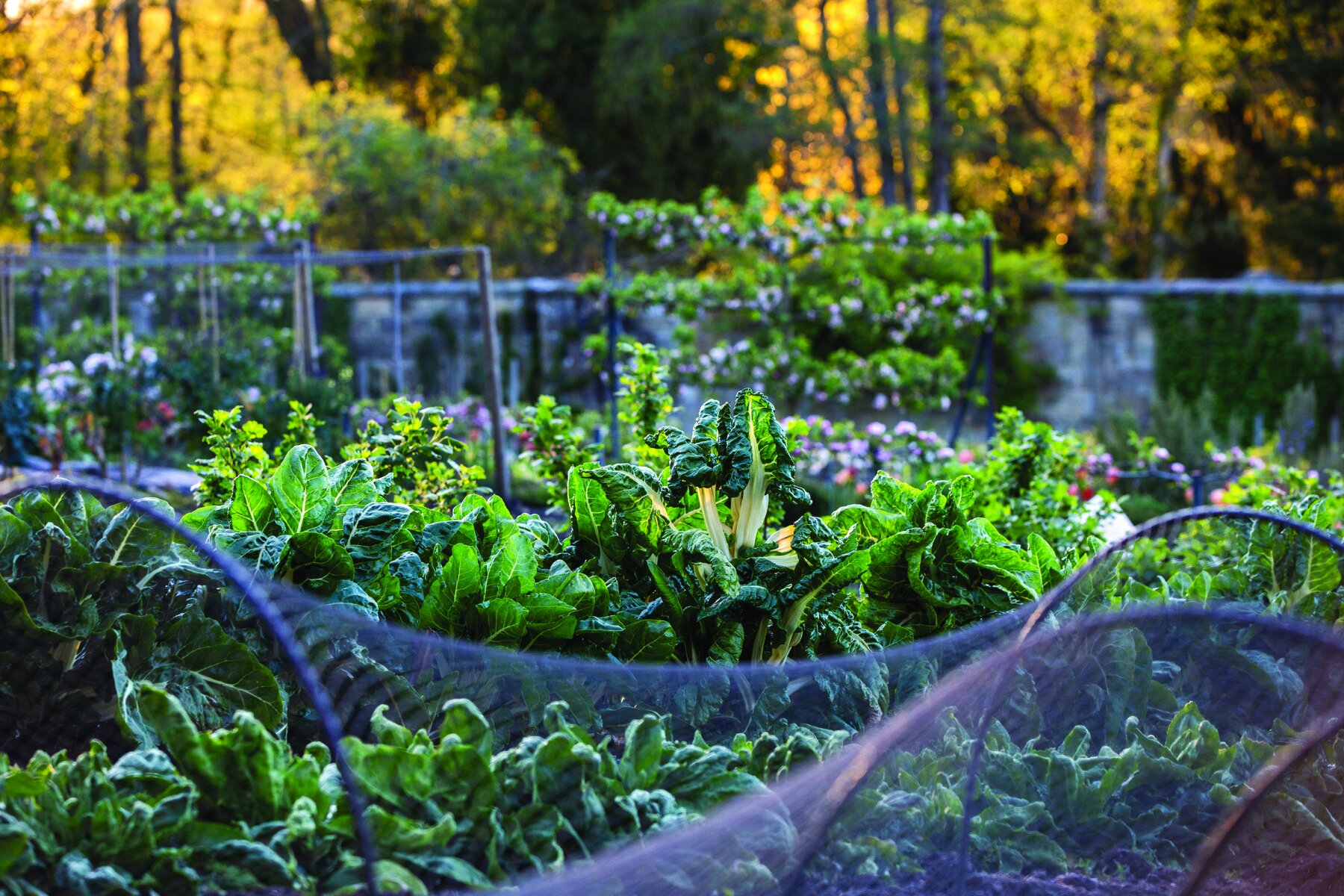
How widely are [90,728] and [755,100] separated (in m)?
13.7

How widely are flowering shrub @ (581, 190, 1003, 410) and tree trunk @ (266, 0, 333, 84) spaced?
9.59m

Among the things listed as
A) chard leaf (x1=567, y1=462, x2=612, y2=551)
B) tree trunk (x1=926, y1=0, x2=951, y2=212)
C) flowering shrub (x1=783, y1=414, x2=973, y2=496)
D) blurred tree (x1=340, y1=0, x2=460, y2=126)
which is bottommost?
flowering shrub (x1=783, y1=414, x2=973, y2=496)

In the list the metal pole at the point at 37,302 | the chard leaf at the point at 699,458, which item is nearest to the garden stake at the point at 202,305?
the metal pole at the point at 37,302

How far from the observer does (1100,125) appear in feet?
53.0

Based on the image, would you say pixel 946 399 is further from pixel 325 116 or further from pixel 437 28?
pixel 437 28

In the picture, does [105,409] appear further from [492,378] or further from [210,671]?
[210,671]

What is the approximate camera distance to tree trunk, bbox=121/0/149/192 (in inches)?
546

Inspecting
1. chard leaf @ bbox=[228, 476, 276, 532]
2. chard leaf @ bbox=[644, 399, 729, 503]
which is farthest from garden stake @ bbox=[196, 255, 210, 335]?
chard leaf @ bbox=[644, 399, 729, 503]

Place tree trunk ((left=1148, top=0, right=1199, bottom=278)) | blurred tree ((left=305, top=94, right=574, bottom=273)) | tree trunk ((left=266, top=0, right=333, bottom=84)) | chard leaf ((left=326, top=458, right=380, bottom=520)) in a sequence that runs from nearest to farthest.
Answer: chard leaf ((left=326, top=458, right=380, bottom=520)) → blurred tree ((left=305, top=94, right=574, bottom=273)) → tree trunk ((left=1148, top=0, right=1199, bottom=278)) → tree trunk ((left=266, top=0, right=333, bottom=84))

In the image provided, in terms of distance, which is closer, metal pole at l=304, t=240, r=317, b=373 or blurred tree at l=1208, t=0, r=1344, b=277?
metal pole at l=304, t=240, r=317, b=373

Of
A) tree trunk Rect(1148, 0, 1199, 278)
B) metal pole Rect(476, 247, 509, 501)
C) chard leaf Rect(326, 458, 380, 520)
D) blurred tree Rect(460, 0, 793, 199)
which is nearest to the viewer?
chard leaf Rect(326, 458, 380, 520)

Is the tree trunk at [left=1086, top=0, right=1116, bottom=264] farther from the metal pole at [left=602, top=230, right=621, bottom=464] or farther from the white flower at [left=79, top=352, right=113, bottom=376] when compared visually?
the white flower at [left=79, top=352, right=113, bottom=376]

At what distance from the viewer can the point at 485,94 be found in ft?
45.9

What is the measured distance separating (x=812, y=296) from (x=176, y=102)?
9772 mm
